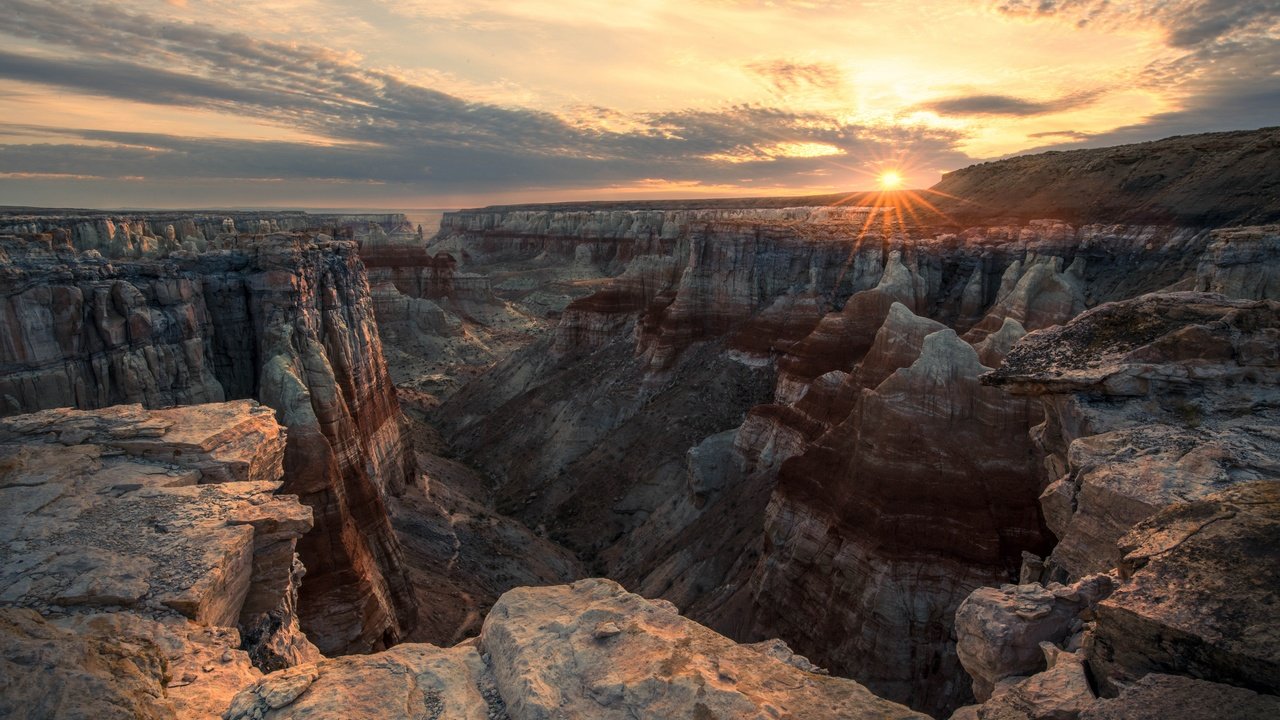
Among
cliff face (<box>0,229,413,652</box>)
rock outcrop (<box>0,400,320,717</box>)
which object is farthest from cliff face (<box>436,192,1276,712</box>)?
rock outcrop (<box>0,400,320,717</box>)

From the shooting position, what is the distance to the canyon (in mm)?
7070

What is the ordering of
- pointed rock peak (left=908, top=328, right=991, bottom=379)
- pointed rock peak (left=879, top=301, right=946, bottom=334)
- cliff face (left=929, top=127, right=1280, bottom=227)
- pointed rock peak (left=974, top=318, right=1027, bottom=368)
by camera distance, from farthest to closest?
cliff face (left=929, top=127, right=1280, bottom=227)
pointed rock peak (left=879, top=301, right=946, bottom=334)
pointed rock peak (left=974, top=318, right=1027, bottom=368)
pointed rock peak (left=908, top=328, right=991, bottom=379)

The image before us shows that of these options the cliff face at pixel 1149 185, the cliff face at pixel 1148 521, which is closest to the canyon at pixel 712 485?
the cliff face at pixel 1148 521

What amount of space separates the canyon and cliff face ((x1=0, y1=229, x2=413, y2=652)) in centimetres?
9

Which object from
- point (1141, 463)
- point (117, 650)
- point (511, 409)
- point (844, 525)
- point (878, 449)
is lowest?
point (511, 409)

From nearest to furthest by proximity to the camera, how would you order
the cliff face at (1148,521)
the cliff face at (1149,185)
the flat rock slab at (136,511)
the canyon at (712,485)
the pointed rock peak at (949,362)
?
the cliff face at (1148,521), the canyon at (712,485), the flat rock slab at (136,511), the pointed rock peak at (949,362), the cliff face at (1149,185)

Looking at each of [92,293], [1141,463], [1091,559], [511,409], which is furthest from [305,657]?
[511,409]

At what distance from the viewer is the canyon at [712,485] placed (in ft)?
23.2

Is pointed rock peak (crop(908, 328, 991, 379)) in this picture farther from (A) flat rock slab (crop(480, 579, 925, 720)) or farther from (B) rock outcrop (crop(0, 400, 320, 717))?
(B) rock outcrop (crop(0, 400, 320, 717))

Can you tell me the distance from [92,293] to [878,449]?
21638mm

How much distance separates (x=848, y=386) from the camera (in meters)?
26.0

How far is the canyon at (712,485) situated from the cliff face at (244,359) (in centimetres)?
9

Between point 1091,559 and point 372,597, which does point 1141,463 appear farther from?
point 372,597

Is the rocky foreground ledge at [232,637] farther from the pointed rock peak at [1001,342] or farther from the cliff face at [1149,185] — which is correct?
the cliff face at [1149,185]
